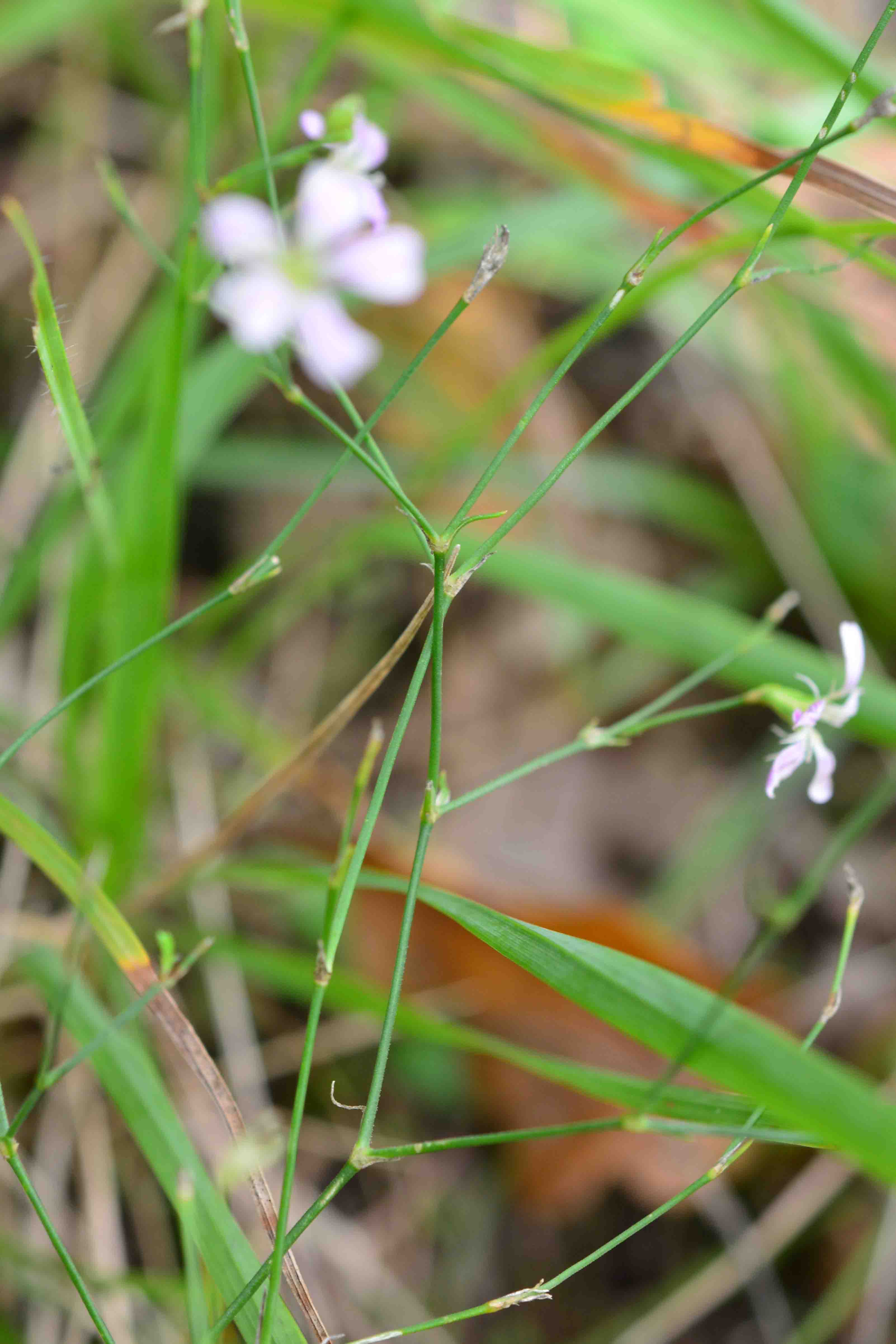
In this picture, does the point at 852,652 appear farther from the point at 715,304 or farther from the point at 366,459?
the point at 366,459

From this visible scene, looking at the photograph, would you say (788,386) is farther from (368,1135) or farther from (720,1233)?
(368,1135)

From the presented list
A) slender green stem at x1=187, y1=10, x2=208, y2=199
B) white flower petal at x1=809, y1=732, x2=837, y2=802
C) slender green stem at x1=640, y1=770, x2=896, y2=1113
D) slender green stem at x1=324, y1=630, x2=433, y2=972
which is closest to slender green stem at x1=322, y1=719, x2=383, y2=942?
slender green stem at x1=324, y1=630, x2=433, y2=972

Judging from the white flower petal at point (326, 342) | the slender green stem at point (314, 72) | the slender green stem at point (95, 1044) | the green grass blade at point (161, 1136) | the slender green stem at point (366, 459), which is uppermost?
the slender green stem at point (314, 72)

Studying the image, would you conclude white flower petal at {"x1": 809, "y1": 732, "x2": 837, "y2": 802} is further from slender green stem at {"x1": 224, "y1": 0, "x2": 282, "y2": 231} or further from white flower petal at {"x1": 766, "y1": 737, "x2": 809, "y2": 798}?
slender green stem at {"x1": 224, "y1": 0, "x2": 282, "y2": 231}

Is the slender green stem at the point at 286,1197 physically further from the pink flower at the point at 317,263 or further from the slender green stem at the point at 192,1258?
the pink flower at the point at 317,263

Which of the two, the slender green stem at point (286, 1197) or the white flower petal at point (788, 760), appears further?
the white flower petal at point (788, 760)

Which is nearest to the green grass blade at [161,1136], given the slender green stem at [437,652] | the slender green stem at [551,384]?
the slender green stem at [437,652]
